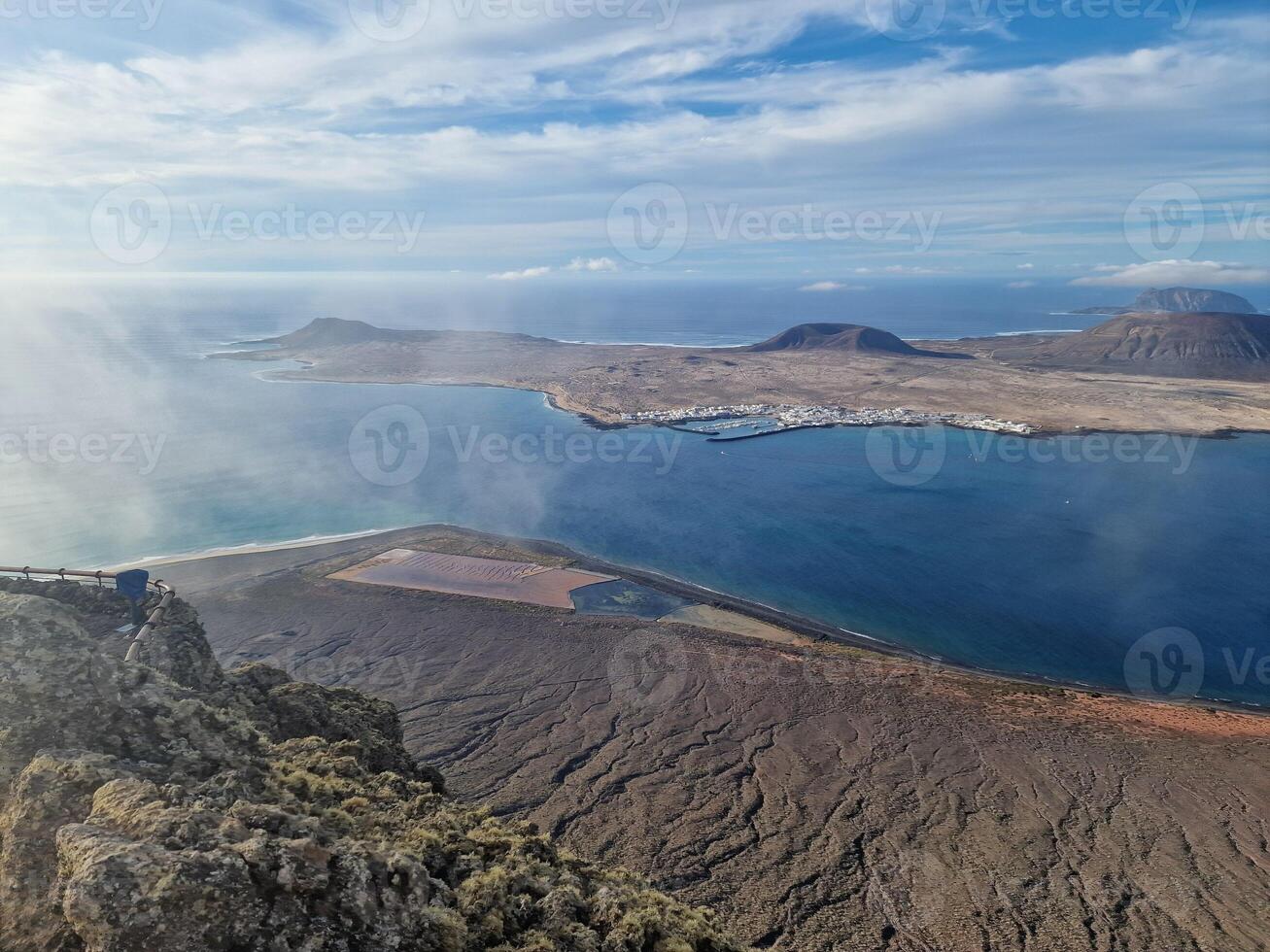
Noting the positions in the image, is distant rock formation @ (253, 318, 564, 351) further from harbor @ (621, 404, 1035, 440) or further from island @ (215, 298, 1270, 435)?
harbor @ (621, 404, 1035, 440)

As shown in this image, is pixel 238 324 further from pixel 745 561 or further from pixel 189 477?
pixel 745 561

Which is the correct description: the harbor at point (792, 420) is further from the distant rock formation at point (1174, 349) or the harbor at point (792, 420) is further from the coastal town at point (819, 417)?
the distant rock formation at point (1174, 349)

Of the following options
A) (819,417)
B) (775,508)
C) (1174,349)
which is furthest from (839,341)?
(775,508)

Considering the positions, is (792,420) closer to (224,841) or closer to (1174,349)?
(1174,349)

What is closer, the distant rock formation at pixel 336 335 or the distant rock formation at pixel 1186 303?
the distant rock formation at pixel 336 335

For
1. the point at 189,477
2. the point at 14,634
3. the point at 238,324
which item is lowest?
the point at 189,477

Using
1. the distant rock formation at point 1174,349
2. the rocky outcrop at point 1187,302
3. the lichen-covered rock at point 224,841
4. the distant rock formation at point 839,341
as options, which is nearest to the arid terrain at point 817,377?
the distant rock formation at point 839,341

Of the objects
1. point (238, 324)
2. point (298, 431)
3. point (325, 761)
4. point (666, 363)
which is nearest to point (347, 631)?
point (325, 761)

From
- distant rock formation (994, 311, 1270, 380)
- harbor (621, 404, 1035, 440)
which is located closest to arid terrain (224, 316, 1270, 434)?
distant rock formation (994, 311, 1270, 380)
